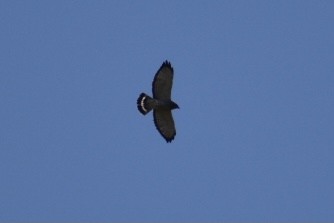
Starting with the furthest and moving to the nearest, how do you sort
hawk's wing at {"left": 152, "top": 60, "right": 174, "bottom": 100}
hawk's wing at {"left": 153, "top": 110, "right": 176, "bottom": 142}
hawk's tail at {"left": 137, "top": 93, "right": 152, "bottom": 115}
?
hawk's wing at {"left": 153, "top": 110, "right": 176, "bottom": 142}
hawk's tail at {"left": 137, "top": 93, "right": 152, "bottom": 115}
hawk's wing at {"left": 152, "top": 60, "right": 174, "bottom": 100}

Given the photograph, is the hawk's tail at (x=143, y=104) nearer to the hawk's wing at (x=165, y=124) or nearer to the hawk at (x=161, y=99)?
the hawk at (x=161, y=99)

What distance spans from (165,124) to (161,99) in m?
0.86

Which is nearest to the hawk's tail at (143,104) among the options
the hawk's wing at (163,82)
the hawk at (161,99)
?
the hawk at (161,99)

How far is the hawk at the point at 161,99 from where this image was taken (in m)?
33.4

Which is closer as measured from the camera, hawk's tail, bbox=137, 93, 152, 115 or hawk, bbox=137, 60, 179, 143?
hawk, bbox=137, 60, 179, 143

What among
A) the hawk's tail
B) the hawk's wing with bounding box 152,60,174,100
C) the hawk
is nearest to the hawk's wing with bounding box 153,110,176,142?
the hawk

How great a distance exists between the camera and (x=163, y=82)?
3347 centimetres

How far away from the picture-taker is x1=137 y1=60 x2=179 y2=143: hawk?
109ft

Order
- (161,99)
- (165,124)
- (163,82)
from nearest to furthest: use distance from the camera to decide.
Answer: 1. (163,82)
2. (161,99)
3. (165,124)

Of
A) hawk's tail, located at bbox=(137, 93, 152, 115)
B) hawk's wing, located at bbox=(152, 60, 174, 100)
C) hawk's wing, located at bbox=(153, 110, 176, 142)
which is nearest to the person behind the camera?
hawk's wing, located at bbox=(152, 60, 174, 100)

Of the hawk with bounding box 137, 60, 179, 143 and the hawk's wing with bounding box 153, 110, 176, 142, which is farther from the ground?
the hawk with bounding box 137, 60, 179, 143

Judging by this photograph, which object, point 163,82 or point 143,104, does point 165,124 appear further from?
point 163,82

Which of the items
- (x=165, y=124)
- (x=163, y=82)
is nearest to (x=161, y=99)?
(x=163, y=82)

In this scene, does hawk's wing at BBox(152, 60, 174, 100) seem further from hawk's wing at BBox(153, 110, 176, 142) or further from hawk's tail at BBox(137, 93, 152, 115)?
hawk's wing at BBox(153, 110, 176, 142)
